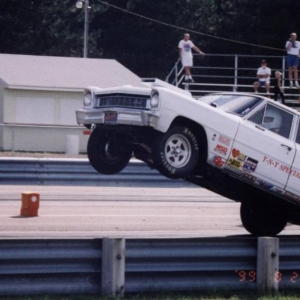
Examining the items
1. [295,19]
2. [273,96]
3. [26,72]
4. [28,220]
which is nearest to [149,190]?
[28,220]

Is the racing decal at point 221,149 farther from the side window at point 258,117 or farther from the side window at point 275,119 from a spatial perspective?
the side window at point 275,119

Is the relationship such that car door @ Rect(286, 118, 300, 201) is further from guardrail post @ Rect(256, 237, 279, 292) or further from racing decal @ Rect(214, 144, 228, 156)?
guardrail post @ Rect(256, 237, 279, 292)

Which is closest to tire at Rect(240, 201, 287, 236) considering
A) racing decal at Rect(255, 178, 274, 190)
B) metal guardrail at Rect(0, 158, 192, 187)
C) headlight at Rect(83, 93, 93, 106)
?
racing decal at Rect(255, 178, 274, 190)

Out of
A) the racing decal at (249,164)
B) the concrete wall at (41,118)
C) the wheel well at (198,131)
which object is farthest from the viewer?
the concrete wall at (41,118)

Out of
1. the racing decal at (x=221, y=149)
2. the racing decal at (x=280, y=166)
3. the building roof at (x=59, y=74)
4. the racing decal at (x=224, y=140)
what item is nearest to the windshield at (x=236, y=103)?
the racing decal at (x=224, y=140)

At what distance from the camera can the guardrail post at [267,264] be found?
8.47 meters

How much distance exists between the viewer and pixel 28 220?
1464 centimetres

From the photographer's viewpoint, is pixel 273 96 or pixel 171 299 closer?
pixel 171 299

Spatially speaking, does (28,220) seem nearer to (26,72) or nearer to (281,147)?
(281,147)

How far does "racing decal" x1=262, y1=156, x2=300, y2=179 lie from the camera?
39.0 ft

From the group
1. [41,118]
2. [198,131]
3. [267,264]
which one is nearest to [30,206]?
[198,131]

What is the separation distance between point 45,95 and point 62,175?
682 inches

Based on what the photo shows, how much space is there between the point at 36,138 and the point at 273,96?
9151 mm

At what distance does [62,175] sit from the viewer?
18.9 meters
